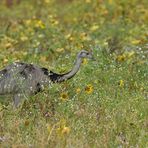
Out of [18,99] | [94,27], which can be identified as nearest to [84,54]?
[18,99]

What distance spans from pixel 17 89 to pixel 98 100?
1068 millimetres

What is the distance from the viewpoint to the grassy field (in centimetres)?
785

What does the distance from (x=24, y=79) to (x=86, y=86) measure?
1011 mm

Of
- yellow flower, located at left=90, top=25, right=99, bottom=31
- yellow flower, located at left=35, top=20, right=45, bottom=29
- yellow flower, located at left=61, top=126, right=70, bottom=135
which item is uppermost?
yellow flower, located at left=61, top=126, right=70, bottom=135

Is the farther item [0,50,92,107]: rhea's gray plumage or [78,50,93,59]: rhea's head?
[78,50,93,59]: rhea's head

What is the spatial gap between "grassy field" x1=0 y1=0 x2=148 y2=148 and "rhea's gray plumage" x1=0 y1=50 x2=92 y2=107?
130 mm

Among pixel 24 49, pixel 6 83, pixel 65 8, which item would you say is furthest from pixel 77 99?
pixel 65 8

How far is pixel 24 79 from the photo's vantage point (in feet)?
30.1

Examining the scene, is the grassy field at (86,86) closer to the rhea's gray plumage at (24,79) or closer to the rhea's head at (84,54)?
the rhea's gray plumage at (24,79)

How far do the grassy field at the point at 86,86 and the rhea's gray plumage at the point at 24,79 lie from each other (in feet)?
0.43

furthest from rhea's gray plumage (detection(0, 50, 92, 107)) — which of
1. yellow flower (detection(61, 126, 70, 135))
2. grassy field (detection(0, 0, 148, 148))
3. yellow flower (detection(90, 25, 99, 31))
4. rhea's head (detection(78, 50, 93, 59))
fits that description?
yellow flower (detection(90, 25, 99, 31))

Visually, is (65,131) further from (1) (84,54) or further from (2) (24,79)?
(1) (84,54)

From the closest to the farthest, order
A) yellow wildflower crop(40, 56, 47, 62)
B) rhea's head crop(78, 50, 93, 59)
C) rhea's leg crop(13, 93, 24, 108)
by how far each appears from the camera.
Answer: rhea's leg crop(13, 93, 24, 108), rhea's head crop(78, 50, 93, 59), yellow wildflower crop(40, 56, 47, 62)

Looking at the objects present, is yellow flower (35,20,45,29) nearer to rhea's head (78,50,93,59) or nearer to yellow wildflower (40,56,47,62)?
yellow wildflower (40,56,47,62)
